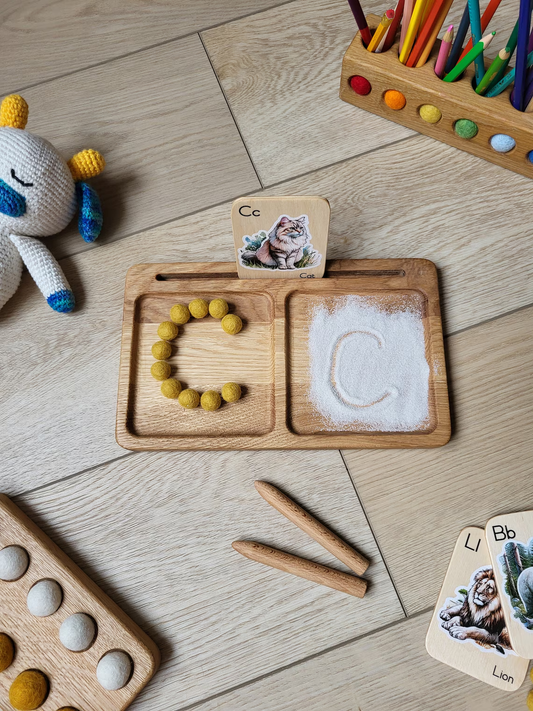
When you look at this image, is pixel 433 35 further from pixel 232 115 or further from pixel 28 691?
pixel 28 691

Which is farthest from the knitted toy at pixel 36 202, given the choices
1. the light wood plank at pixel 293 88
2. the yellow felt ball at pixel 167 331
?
the light wood plank at pixel 293 88

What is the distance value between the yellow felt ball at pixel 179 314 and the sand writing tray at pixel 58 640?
262 mm

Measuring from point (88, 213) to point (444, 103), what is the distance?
1.41 feet

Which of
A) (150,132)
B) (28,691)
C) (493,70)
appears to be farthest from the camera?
(150,132)

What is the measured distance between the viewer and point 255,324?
67 centimetres

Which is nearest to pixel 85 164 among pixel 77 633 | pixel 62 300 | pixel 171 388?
pixel 62 300

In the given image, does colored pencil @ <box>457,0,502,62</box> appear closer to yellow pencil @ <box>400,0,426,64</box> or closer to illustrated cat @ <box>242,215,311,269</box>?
yellow pencil @ <box>400,0,426,64</box>

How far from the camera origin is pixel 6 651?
0.56 m

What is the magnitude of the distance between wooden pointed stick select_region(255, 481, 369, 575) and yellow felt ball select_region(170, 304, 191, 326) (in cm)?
19

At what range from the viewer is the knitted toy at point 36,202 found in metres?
0.63

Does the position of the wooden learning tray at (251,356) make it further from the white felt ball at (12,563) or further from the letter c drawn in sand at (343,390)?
the white felt ball at (12,563)

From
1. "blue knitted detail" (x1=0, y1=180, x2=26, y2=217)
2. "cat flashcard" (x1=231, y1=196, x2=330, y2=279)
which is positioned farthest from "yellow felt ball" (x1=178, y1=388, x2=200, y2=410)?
"blue knitted detail" (x1=0, y1=180, x2=26, y2=217)

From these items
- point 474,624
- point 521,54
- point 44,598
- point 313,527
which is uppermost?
point 521,54

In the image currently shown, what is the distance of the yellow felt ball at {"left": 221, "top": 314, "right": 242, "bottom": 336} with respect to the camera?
0.65 metres
